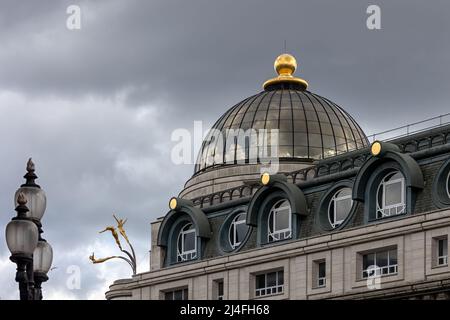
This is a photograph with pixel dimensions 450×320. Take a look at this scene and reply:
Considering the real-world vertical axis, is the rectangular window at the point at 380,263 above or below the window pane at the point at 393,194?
below

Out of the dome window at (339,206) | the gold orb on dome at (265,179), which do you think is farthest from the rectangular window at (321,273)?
the gold orb on dome at (265,179)

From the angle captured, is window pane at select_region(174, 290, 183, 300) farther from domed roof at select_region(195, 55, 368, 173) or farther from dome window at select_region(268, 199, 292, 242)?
domed roof at select_region(195, 55, 368, 173)

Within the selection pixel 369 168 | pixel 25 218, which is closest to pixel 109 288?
pixel 369 168

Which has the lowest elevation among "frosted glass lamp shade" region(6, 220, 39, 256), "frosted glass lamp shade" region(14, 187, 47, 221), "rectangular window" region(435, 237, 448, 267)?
"frosted glass lamp shade" region(6, 220, 39, 256)

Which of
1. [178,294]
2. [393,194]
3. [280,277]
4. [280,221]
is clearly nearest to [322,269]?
[280,277]

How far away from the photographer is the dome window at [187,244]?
87.2 meters

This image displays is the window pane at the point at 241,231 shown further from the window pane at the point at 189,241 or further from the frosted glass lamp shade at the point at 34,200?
the frosted glass lamp shade at the point at 34,200

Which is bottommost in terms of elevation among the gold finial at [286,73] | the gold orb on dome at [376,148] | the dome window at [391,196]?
the dome window at [391,196]

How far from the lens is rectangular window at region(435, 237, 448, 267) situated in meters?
71.2

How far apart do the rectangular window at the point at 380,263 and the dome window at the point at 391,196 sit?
1955 millimetres

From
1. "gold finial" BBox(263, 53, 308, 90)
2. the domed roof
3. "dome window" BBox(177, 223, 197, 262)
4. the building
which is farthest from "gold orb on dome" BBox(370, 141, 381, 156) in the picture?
"gold finial" BBox(263, 53, 308, 90)

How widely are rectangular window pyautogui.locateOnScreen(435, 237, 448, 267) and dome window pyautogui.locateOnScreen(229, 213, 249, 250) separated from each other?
49.5ft

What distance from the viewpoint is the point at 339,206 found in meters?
78.6

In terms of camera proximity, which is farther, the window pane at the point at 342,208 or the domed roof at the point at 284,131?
the domed roof at the point at 284,131
